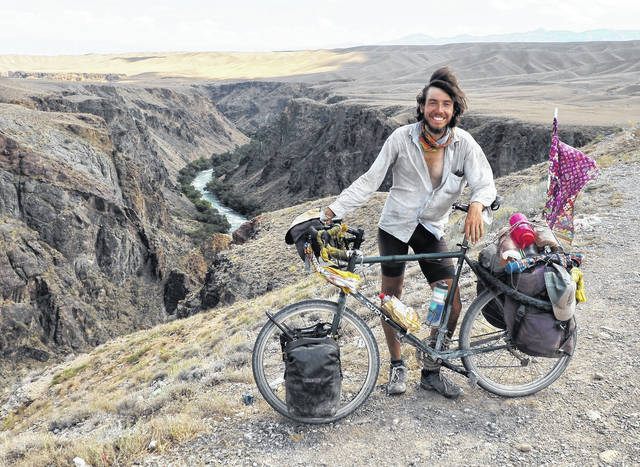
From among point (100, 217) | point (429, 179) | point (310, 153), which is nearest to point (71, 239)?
point (100, 217)

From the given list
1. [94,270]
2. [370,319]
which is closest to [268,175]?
[94,270]

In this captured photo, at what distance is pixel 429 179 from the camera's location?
3666mm

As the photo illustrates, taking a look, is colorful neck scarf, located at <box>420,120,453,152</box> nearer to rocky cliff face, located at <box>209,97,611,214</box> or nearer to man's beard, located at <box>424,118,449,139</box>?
man's beard, located at <box>424,118,449,139</box>

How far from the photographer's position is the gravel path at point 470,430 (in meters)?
3.53

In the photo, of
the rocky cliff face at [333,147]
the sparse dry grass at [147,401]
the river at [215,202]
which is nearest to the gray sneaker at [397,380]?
the sparse dry grass at [147,401]

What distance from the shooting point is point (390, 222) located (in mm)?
3863

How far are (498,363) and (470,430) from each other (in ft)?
2.33

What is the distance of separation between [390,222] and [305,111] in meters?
86.3

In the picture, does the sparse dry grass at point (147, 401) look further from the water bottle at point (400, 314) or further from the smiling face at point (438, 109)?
the smiling face at point (438, 109)

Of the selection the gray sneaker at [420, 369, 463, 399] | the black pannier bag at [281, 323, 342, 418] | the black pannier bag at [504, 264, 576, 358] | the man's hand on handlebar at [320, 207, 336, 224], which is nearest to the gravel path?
the gray sneaker at [420, 369, 463, 399]

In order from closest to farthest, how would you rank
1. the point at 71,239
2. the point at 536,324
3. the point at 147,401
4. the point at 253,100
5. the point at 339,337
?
the point at 536,324 < the point at 339,337 < the point at 147,401 < the point at 71,239 < the point at 253,100

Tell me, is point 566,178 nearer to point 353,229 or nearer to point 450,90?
point 450,90

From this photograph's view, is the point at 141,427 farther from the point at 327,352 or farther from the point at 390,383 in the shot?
the point at 390,383

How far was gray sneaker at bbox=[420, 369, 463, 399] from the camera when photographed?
413 centimetres
